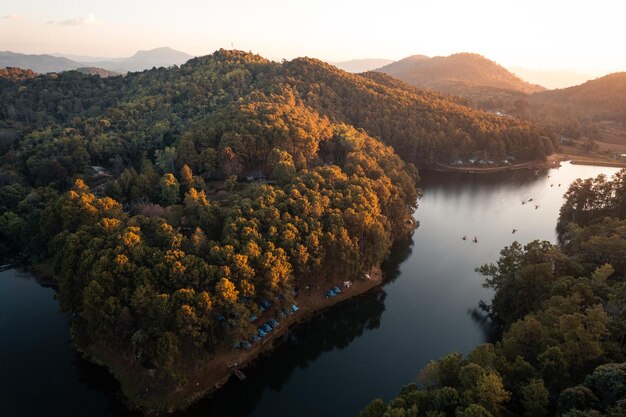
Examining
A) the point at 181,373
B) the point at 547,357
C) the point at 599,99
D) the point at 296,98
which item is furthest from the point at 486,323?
the point at 599,99

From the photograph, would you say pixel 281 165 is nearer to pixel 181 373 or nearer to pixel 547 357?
pixel 181 373

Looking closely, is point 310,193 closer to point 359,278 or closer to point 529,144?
point 359,278

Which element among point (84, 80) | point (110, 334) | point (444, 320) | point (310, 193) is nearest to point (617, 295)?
point (444, 320)

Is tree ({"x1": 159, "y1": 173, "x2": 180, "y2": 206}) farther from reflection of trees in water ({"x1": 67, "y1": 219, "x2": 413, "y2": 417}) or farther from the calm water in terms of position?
reflection of trees in water ({"x1": 67, "y1": 219, "x2": 413, "y2": 417})

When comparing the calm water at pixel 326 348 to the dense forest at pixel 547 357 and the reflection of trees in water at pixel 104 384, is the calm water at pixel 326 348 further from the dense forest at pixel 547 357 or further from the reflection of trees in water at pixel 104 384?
the dense forest at pixel 547 357

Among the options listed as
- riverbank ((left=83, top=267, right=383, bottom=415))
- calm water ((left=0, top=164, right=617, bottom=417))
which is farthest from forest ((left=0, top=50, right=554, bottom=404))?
calm water ((left=0, top=164, right=617, bottom=417))
